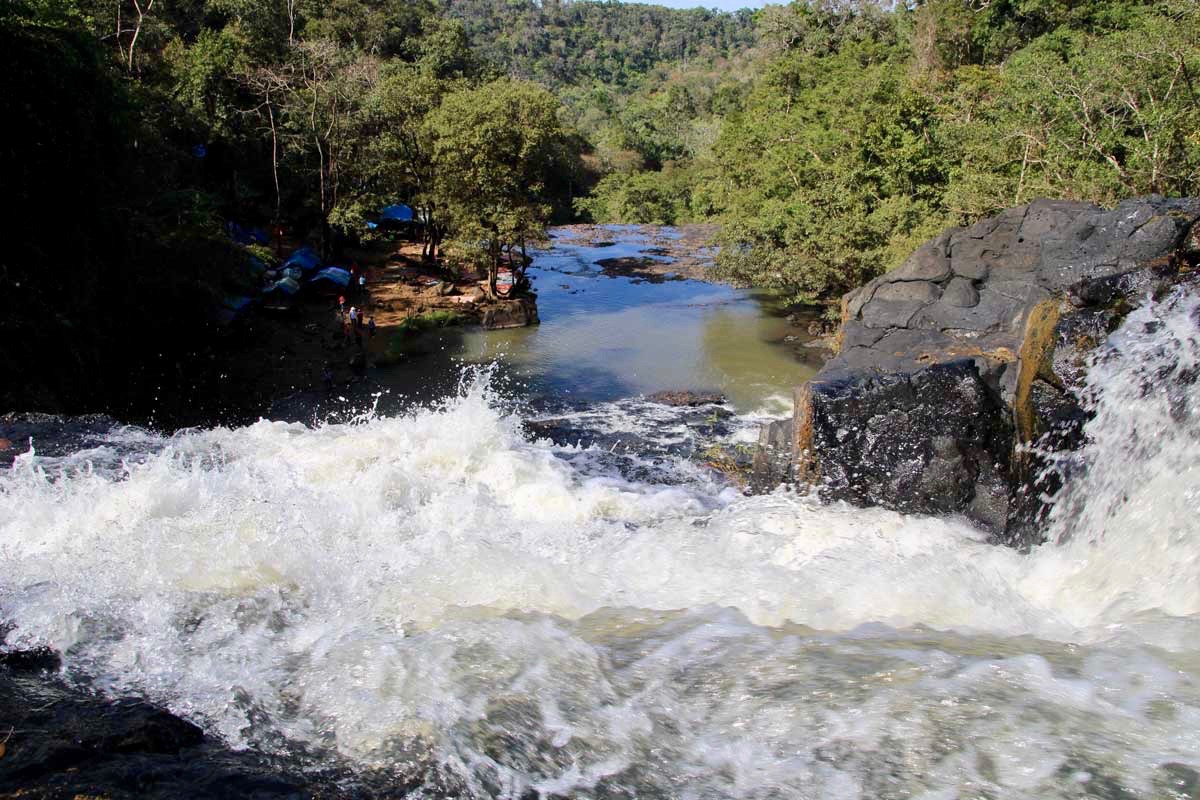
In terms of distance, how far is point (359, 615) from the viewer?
4820 mm

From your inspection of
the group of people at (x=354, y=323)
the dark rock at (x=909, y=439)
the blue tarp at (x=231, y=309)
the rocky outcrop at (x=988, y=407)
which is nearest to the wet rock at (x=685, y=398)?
the rocky outcrop at (x=988, y=407)

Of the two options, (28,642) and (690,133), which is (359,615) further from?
(690,133)

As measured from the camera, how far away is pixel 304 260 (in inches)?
787

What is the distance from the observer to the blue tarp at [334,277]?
1936cm

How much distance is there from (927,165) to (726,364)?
6.28 metres

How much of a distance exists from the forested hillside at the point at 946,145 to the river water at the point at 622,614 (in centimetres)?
762

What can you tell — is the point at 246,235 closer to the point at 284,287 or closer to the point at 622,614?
the point at 284,287

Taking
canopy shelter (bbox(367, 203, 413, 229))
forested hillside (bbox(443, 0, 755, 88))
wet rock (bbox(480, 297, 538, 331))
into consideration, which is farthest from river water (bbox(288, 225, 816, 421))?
forested hillside (bbox(443, 0, 755, 88))

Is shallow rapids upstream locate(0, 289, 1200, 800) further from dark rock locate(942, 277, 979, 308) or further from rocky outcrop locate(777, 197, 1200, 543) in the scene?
dark rock locate(942, 277, 979, 308)

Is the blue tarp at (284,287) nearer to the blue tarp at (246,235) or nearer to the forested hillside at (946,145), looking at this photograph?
the blue tarp at (246,235)

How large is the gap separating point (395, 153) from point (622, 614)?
17.5 metres

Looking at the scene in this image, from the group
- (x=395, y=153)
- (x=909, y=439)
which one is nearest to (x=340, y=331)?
(x=395, y=153)

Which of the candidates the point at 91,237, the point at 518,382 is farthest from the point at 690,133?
the point at 91,237

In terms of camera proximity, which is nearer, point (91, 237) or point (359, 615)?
point (359, 615)
